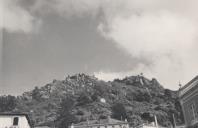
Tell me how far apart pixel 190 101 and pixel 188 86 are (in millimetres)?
1527

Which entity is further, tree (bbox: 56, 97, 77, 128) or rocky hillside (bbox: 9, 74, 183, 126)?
rocky hillside (bbox: 9, 74, 183, 126)

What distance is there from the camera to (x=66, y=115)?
12106 cm

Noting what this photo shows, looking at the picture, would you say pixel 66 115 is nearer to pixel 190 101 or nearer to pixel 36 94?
pixel 36 94

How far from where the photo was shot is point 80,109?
122250 millimetres

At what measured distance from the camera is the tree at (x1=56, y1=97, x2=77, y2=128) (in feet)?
382

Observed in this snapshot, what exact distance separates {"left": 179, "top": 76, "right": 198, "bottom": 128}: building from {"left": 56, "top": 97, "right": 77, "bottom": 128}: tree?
8322 cm

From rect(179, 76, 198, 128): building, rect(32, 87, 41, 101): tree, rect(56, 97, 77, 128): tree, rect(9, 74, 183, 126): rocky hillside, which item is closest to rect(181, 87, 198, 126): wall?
rect(179, 76, 198, 128): building

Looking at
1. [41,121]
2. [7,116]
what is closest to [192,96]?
[7,116]

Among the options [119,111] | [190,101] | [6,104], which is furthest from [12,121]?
[6,104]

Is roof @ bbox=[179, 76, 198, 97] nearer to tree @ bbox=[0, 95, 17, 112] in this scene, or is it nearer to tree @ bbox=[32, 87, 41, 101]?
tree @ bbox=[0, 95, 17, 112]

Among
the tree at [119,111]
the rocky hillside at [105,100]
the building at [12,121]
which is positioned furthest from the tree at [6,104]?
the building at [12,121]

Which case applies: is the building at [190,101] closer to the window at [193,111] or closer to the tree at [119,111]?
the window at [193,111]

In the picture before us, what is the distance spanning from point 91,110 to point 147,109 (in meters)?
21.2

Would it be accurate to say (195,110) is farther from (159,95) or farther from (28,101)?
(28,101)
